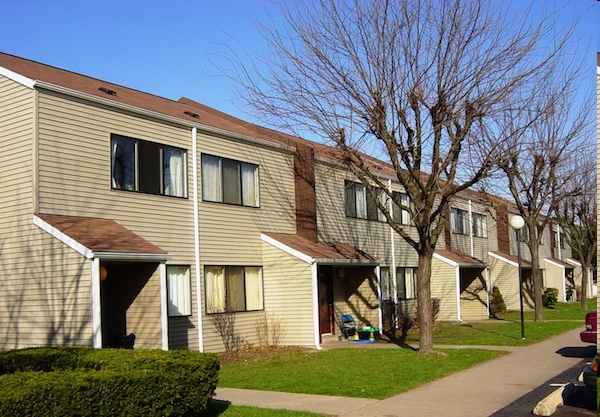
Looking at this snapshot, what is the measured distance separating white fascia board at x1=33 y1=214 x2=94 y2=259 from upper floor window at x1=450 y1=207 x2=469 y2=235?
22501 mm

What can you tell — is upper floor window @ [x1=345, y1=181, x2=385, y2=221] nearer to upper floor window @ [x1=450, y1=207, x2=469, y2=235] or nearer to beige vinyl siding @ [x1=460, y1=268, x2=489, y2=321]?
beige vinyl siding @ [x1=460, y1=268, x2=489, y2=321]

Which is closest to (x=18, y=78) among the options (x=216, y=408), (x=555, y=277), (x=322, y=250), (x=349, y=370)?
(x=216, y=408)

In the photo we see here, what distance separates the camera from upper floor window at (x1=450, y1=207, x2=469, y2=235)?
33438 mm

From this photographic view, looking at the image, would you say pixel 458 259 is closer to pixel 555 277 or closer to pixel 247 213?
pixel 247 213

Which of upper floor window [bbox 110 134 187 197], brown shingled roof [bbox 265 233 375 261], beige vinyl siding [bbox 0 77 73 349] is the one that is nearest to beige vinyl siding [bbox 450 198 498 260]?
brown shingled roof [bbox 265 233 375 261]

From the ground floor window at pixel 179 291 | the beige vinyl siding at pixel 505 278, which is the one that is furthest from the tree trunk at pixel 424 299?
the beige vinyl siding at pixel 505 278

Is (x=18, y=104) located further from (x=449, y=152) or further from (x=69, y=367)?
(x=449, y=152)

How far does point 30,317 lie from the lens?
14.3 metres

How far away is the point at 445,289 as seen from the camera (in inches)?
1154

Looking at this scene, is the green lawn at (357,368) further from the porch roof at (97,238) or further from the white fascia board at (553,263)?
the white fascia board at (553,263)

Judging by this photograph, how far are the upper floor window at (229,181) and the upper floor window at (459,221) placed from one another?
1560 centimetres

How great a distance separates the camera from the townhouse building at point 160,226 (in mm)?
14234

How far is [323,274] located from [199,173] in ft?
21.2

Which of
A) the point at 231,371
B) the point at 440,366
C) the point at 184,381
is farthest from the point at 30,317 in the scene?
the point at 440,366
